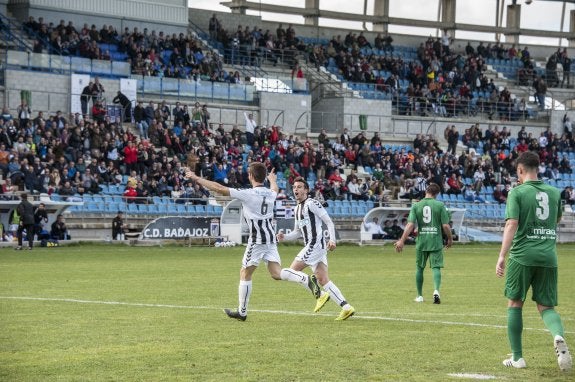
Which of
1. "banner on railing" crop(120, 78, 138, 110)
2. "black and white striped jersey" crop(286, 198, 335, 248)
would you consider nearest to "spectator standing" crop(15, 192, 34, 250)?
"banner on railing" crop(120, 78, 138, 110)

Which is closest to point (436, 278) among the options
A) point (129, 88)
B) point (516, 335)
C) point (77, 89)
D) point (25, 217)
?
point (516, 335)

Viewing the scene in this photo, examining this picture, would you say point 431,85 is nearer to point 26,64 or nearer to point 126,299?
point 26,64

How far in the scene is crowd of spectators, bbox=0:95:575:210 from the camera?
40.1 metres

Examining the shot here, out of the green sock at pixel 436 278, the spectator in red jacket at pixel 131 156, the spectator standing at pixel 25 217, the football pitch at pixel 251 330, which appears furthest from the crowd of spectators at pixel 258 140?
the green sock at pixel 436 278

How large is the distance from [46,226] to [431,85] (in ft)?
96.2

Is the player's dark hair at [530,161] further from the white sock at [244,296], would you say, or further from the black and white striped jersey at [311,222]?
the black and white striped jersey at [311,222]

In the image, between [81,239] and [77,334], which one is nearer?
[77,334]

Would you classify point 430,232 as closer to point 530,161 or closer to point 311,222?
point 311,222

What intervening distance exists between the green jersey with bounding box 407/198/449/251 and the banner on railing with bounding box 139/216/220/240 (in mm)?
20504

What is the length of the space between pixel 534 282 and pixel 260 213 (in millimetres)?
5406

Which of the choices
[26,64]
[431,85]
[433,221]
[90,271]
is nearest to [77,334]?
[433,221]

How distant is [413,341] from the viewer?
13328 millimetres

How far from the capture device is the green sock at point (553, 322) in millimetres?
11086

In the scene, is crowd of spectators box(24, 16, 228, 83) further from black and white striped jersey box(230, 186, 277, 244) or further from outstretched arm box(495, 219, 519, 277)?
outstretched arm box(495, 219, 519, 277)
